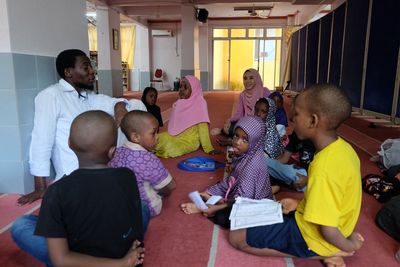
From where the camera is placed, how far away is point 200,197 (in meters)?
2.12

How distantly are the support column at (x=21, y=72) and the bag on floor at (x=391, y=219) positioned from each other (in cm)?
223

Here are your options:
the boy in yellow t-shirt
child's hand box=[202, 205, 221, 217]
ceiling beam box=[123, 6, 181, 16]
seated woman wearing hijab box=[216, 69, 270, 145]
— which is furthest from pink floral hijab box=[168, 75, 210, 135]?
ceiling beam box=[123, 6, 181, 16]

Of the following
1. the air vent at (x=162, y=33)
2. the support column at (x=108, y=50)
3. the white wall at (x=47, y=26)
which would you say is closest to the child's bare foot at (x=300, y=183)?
the white wall at (x=47, y=26)

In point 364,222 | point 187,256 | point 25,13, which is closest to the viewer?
point 187,256

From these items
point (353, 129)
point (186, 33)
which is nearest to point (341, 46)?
point (353, 129)

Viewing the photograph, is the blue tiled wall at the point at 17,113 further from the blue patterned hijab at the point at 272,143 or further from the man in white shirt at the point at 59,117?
the blue patterned hijab at the point at 272,143

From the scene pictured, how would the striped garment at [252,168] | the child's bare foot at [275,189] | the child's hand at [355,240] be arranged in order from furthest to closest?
the child's bare foot at [275,189]
the striped garment at [252,168]
the child's hand at [355,240]

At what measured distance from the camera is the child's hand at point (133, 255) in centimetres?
117

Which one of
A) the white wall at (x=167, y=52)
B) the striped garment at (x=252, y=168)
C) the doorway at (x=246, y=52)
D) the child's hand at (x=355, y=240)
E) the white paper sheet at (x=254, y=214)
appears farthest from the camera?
the white wall at (x=167, y=52)

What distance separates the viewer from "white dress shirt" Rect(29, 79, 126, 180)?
2041mm

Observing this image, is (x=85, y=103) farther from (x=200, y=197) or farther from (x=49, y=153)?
(x=200, y=197)

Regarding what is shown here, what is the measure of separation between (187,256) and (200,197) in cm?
54

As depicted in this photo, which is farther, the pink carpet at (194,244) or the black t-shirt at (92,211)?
the pink carpet at (194,244)

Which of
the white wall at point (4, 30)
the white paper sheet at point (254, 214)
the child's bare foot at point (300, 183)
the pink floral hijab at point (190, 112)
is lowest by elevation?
the child's bare foot at point (300, 183)
